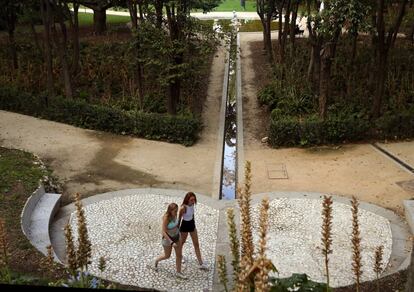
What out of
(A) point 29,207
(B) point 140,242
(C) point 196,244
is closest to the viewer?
(C) point 196,244

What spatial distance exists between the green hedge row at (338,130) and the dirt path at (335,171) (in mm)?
322

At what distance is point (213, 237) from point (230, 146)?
568cm

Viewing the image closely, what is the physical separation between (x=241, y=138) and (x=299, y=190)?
3828mm

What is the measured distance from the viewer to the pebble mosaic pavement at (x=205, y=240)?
7941 mm

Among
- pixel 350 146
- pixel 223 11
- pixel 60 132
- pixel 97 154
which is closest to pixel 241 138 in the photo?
pixel 350 146

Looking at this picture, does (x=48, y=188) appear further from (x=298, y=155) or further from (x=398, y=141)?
(x=398, y=141)

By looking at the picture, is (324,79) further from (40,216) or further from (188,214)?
(40,216)

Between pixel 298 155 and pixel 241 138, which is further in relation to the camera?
pixel 241 138

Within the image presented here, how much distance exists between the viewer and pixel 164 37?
14.7 metres

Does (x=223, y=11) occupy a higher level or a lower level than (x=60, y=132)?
higher

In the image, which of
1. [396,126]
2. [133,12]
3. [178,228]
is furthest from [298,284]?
[133,12]

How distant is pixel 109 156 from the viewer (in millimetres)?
13172

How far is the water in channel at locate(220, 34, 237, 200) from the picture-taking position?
471 inches

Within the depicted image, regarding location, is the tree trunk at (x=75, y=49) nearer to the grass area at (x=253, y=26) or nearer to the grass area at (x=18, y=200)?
the grass area at (x=18, y=200)
